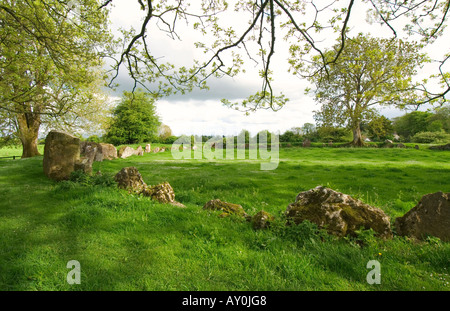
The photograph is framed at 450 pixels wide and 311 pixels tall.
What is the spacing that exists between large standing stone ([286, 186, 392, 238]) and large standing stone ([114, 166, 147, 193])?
5.06 meters

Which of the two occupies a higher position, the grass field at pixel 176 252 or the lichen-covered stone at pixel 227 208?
the lichen-covered stone at pixel 227 208

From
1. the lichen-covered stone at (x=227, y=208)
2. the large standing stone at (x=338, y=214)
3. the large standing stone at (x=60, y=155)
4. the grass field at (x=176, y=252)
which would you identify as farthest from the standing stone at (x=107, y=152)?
the large standing stone at (x=338, y=214)

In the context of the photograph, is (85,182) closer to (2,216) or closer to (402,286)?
(2,216)

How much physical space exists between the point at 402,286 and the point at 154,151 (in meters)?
31.5

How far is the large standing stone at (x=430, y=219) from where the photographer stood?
4234mm

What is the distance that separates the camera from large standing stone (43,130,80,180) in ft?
31.0

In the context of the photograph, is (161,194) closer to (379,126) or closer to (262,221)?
(262,221)

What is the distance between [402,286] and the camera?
9.95 feet

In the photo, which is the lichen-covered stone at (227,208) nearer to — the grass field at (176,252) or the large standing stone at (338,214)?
the grass field at (176,252)

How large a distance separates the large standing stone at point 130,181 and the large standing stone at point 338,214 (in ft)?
16.6

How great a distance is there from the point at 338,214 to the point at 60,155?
10493mm

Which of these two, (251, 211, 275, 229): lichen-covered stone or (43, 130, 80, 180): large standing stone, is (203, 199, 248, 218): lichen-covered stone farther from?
(43, 130, 80, 180): large standing stone

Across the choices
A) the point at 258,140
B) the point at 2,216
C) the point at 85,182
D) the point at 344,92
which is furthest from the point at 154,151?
the point at 344,92

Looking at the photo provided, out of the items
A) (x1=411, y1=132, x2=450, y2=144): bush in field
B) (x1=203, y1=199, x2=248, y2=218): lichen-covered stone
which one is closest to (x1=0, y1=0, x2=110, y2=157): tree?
(x1=203, y1=199, x2=248, y2=218): lichen-covered stone
